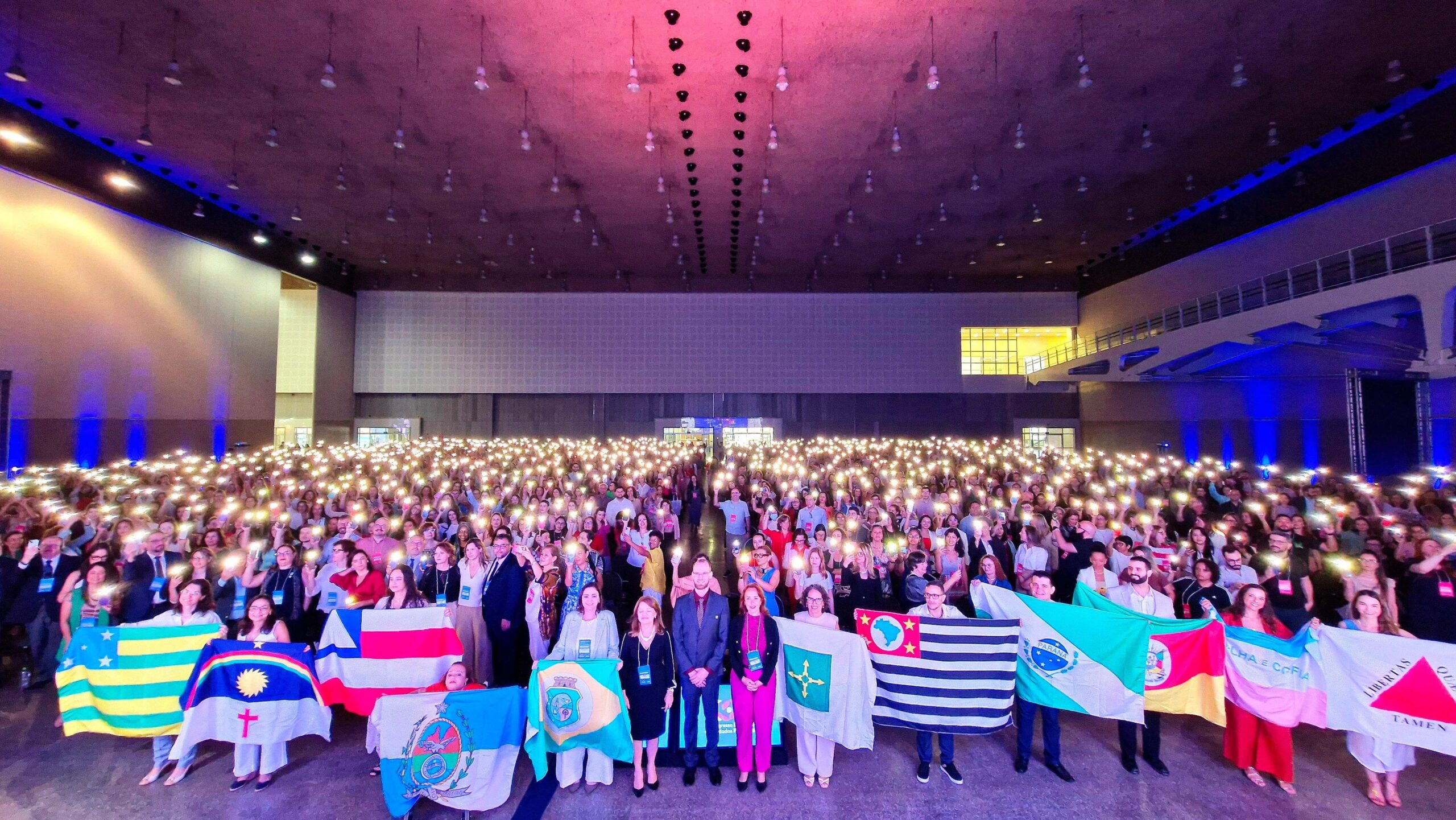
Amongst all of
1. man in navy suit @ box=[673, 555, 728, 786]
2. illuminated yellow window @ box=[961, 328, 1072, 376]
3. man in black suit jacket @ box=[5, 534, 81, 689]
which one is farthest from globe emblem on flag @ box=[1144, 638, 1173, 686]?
illuminated yellow window @ box=[961, 328, 1072, 376]

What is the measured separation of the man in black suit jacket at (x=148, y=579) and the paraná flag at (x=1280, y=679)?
9.60m

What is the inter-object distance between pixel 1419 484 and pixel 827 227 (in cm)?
1667

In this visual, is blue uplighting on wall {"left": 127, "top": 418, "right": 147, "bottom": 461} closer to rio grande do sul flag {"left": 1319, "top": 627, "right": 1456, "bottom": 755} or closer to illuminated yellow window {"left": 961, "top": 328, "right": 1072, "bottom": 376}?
rio grande do sul flag {"left": 1319, "top": 627, "right": 1456, "bottom": 755}

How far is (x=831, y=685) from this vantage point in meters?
4.46

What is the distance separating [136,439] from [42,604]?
1561 centimetres

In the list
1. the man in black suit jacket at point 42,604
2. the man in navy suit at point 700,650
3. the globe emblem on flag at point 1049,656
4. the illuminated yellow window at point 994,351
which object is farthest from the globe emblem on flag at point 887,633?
the illuminated yellow window at point 994,351

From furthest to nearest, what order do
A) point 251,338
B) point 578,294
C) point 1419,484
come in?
1. point 578,294
2. point 251,338
3. point 1419,484

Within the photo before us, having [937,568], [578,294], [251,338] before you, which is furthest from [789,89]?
[251,338]

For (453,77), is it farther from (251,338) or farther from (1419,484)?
(1419,484)

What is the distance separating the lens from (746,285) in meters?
30.2

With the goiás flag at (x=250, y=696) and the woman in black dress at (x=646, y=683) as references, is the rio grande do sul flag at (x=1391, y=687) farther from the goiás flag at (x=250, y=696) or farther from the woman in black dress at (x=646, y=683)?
the goiás flag at (x=250, y=696)

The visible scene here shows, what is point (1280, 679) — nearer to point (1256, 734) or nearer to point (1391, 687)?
point (1256, 734)

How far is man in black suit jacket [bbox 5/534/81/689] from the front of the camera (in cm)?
576

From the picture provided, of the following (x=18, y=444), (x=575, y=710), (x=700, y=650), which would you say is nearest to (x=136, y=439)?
(x=18, y=444)
